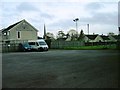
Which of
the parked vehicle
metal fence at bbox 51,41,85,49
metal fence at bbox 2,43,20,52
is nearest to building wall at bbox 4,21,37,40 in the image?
metal fence at bbox 51,41,85,49

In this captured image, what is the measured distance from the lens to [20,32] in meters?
57.8

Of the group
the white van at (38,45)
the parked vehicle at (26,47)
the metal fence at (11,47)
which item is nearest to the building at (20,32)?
the metal fence at (11,47)

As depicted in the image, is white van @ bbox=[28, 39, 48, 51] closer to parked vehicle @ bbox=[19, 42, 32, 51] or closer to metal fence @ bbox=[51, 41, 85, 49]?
parked vehicle @ bbox=[19, 42, 32, 51]

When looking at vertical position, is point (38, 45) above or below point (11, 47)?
above

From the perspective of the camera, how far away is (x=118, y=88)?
6777mm

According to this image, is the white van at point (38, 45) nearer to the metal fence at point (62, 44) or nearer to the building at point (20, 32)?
the metal fence at point (62, 44)

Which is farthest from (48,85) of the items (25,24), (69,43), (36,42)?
(25,24)

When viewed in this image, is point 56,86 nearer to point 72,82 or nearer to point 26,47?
point 72,82

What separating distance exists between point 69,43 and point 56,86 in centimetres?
4690

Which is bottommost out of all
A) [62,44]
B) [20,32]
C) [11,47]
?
[11,47]

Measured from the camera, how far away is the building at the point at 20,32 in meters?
56.2

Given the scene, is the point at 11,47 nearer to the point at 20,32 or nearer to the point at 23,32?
the point at 20,32

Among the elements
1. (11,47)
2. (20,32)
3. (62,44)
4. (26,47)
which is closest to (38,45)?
(26,47)

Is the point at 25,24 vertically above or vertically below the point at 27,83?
above
